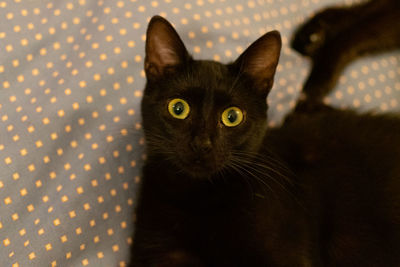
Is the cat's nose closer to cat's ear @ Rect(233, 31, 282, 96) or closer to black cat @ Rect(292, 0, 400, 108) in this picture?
cat's ear @ Rect(233, 31, 282, 96)

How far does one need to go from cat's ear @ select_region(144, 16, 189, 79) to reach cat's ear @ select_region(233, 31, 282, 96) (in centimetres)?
18

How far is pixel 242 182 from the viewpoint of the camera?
A: 1.14 m

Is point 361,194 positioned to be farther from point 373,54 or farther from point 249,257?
point 373,54

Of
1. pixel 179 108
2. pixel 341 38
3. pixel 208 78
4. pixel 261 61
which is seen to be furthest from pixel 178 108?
pixel 341 38

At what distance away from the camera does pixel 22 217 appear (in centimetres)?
113

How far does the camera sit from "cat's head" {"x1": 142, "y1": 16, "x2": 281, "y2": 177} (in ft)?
3.32

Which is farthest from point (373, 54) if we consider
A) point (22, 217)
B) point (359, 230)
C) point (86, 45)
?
point (22, 217)

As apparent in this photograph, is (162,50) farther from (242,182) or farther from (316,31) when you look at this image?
(316,31)

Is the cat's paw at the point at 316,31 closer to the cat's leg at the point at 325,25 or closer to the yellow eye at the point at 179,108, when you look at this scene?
the cat's leg at the point at 325,25

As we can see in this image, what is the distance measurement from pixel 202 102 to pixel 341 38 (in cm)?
79

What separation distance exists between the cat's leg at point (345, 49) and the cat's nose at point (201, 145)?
2.22 ft

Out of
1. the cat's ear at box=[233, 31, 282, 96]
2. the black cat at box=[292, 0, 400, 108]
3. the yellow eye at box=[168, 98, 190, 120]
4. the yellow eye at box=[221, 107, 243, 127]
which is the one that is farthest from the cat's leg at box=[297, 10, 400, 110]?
the yellow eye at box=[168, 98, 190, 120]

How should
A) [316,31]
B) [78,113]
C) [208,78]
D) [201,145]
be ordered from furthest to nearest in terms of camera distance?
[316,31]
[78,113]
[208,78]
[201,145]

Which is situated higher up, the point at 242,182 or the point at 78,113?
the point at 78,113
